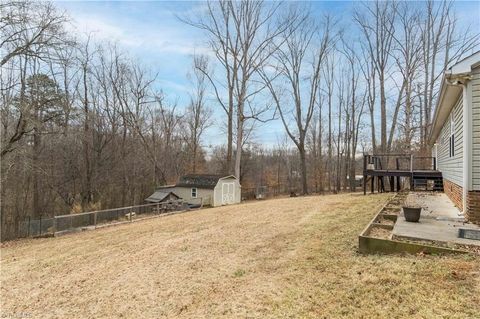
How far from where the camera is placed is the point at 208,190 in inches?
955

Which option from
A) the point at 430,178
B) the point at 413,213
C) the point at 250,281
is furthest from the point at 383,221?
the point at 430,178

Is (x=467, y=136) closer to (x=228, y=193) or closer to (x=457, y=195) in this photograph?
(x=457, y=195)

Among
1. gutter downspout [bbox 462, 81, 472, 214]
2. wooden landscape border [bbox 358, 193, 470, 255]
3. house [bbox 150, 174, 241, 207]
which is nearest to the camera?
wooden landscape border [bbox 358, 193, 470, 255]

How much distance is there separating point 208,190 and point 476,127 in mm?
19658

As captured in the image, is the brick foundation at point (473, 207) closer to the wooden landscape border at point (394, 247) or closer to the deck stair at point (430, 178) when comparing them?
the wooden landscape border at point (394, 247)

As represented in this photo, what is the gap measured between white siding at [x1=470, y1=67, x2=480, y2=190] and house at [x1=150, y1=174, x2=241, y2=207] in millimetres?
18886

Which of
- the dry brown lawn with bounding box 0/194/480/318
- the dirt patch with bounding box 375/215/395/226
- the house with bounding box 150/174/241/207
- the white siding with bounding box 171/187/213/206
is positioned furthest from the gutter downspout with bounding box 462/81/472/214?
the house with bounding box 150/174/241/207

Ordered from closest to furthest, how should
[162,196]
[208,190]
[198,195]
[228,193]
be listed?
[208,190]
[162,196]
[198,195]
[228,193]

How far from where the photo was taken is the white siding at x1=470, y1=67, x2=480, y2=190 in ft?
20.5

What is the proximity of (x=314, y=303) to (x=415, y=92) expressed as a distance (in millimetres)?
25037

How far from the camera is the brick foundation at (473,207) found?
618cm

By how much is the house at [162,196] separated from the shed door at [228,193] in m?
3.79

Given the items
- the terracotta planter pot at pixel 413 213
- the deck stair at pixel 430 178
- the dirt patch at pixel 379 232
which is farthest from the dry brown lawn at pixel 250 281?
the deck stair at pixel 430 178

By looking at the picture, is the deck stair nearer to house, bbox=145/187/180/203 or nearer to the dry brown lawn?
the dry brown lawn
